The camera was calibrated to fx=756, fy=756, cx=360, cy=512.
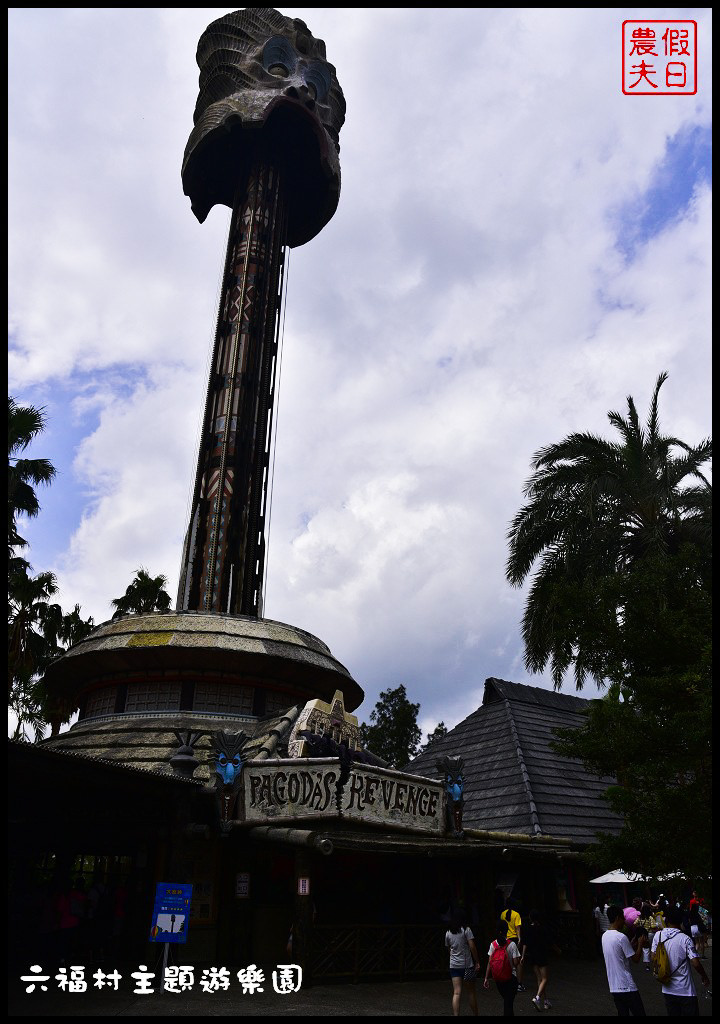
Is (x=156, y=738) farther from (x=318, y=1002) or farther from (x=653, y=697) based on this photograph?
(x=653, y=697)

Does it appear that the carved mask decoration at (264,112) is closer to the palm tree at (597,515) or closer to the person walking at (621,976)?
the palm tree at (597,515)

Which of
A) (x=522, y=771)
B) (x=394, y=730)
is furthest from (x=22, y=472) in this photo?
(x=394, y=730)

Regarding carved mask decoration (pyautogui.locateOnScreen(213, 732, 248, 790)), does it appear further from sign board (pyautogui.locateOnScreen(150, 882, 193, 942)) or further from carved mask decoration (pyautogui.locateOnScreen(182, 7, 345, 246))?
carved mask decoration (pyautogui.locateOnScreen(182, 7, 345, 246))

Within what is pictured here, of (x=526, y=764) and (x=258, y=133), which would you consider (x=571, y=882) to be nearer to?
(x=526, y=764)

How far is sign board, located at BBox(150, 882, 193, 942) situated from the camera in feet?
39.2

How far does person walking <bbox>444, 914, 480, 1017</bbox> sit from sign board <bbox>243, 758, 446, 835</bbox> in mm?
3381

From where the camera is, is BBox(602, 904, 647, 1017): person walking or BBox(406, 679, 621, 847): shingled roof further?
BBox(406, 679, 621, 847): shingled roof

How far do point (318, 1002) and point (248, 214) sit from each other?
91.3 feet

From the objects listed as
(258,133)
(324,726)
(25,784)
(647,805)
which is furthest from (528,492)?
(258,133)

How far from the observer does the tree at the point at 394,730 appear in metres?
51.3

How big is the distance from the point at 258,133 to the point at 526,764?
27.0 meters

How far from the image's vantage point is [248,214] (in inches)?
1222

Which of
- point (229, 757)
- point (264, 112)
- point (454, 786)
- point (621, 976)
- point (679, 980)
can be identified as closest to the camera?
point (679, 980)

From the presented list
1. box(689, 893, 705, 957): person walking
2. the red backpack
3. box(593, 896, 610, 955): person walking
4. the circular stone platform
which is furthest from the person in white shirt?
the circular stone platform
